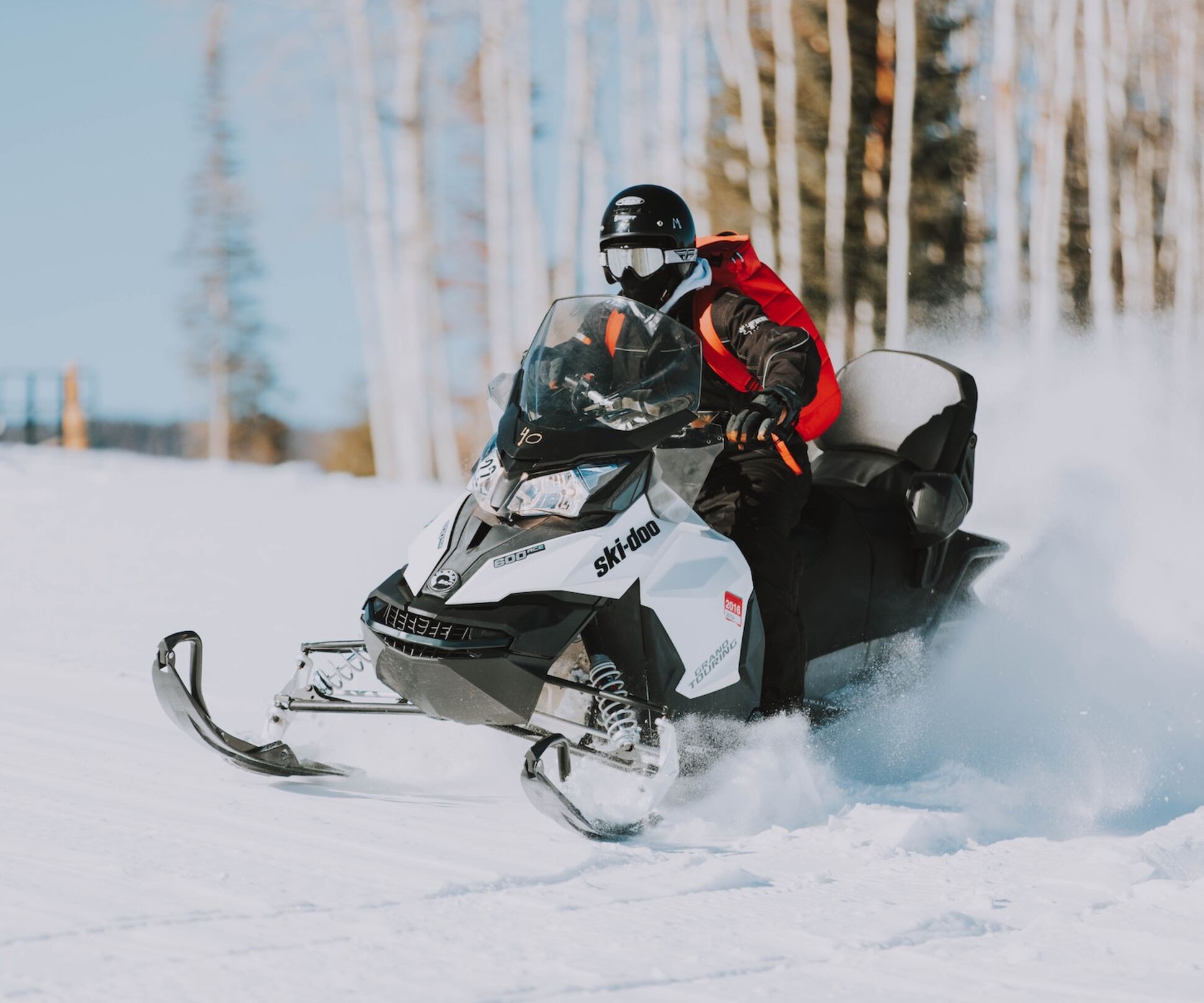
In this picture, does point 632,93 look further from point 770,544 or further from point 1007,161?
point 770,544

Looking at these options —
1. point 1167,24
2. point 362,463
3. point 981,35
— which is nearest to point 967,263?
point 981,35

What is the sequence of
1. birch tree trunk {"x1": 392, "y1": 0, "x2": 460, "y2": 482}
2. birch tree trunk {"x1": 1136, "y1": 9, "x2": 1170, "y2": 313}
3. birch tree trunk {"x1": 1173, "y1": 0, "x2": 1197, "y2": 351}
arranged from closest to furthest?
birch tree trunk {"x1": 392, "y1": 0, "x2": 460, "y2": 482} < birch tree trunk {"x1": 1173, "y1": 0, "x2": 1197, "y2": 351} < birch tree trunk {"x1": 1136, "y1": 9, "x2": 1170, "y2": 313}

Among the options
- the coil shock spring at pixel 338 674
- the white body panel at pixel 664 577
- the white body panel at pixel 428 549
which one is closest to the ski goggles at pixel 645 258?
the white body panel at pixel 664 577

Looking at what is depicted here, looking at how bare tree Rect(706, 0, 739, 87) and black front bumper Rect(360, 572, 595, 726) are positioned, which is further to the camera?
bare tree Rect(706, 0, 739, 87)

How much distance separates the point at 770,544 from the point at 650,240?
0.83 metres

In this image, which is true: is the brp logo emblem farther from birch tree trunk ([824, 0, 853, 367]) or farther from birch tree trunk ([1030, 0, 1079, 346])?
birch tree trunk ([824, 0, 853, 367])

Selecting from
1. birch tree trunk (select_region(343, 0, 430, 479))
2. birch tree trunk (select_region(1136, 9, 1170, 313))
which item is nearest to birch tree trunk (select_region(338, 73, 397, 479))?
birch tree trunk (select_region(343, 0, 430, 479))

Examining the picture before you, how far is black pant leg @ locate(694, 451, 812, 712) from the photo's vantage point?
343cm

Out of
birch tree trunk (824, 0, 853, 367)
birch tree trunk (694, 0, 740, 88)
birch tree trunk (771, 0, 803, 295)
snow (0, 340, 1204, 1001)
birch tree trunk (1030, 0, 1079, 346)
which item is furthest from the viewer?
birch tree trunk (694, 0, 740, 88)

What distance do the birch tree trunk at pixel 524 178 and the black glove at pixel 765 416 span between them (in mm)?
14422

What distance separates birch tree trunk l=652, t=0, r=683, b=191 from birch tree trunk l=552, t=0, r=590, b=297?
989 mm

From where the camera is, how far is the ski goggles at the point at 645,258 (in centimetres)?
350

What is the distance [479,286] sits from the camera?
104ft

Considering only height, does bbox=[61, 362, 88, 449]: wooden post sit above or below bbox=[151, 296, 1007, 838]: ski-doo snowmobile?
below
